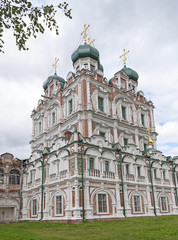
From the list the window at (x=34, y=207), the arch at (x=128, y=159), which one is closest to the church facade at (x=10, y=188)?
the window at (x=34, y=207)

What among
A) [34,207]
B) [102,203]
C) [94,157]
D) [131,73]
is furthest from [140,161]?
[131,73]

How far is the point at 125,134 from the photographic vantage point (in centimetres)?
2980

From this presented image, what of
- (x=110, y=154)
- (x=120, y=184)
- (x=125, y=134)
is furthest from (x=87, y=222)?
(x=125, y=134)

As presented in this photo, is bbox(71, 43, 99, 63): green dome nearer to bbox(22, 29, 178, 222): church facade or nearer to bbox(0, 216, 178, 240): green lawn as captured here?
bbox(22, 29, 178, 222): church facade

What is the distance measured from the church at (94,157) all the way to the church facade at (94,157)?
0.23 feet

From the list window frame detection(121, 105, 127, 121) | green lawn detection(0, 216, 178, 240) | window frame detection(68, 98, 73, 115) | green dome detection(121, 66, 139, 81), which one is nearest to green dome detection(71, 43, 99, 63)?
green dome detection(121, 66, 139, 81)

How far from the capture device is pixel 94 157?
68.0 feet

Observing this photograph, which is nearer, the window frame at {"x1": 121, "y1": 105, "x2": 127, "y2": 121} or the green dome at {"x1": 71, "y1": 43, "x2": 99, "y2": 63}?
the window frame at {"x1": 121, "y1": 105, "x2": 127, "y2": 121}

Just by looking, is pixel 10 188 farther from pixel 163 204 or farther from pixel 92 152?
pixel 163 204

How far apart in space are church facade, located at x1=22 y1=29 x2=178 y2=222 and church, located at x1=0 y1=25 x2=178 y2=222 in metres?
0.07

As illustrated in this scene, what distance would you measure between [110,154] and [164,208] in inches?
350

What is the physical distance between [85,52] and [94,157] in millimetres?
16399

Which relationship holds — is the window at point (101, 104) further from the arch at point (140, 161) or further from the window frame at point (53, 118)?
the arch at point (140, 161)

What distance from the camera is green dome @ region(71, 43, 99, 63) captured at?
31750 mm
